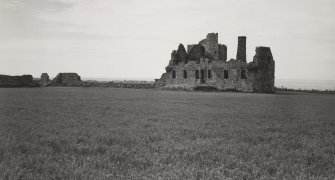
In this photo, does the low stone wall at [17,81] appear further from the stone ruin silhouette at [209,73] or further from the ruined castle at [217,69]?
the ruined castle at [217,69]

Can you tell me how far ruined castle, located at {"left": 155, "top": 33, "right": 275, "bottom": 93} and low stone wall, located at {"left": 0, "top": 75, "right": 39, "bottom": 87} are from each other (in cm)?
2220

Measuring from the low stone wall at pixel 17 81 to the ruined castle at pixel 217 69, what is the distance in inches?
874

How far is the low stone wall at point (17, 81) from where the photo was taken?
52312 millimetres

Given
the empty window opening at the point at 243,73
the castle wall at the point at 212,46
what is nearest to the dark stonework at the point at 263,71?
the empty window opening at the point at 243,73

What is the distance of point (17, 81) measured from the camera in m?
54.0

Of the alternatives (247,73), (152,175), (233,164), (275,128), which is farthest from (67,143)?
(247,73)

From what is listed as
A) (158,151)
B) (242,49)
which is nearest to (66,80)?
(242,49)

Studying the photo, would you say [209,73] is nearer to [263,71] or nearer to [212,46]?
[212,46]

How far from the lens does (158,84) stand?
6769cm

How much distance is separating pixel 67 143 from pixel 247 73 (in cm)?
4716

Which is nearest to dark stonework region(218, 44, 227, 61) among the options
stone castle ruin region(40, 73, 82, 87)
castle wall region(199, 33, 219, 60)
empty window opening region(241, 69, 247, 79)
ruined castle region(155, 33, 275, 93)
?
ruined castle region(155, 33, 275, 93)

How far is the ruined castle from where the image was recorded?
54375 millimetres

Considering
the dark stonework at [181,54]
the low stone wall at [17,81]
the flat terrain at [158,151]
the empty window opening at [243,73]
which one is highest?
the dark stonework at [181,54]

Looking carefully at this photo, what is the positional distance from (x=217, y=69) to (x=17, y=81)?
98.2ft
